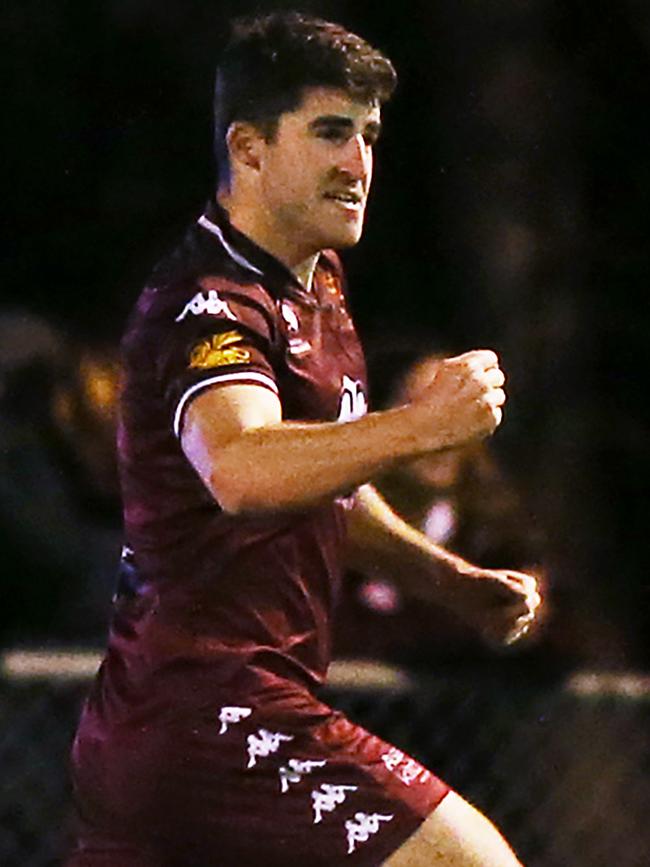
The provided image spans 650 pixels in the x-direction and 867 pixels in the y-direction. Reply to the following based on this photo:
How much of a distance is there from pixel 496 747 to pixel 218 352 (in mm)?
1148

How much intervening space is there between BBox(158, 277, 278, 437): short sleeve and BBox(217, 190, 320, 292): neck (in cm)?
9

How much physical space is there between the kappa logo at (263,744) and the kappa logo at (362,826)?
0.09m

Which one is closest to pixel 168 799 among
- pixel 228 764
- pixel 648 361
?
pixel 228 764

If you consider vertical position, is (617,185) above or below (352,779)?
above

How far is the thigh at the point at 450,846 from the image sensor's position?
6.09 feet

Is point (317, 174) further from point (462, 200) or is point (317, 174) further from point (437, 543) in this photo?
point (462, 200)

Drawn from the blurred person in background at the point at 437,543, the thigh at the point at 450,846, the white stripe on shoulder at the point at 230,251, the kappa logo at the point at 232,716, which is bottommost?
the blurred person in background at the point at 437,543

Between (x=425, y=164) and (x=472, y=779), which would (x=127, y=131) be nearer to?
Result: (x=425, y=164)

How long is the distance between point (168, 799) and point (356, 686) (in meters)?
0.83

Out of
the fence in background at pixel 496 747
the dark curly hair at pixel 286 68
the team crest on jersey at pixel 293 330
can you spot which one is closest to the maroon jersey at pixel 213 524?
the team crest on jersey at pixel 293 330

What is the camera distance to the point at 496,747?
9.05 ft

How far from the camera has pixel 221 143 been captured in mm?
1996

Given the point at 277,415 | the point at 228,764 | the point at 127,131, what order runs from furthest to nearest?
the point at 127,131 → the point at 228,764 → the point at 277,415

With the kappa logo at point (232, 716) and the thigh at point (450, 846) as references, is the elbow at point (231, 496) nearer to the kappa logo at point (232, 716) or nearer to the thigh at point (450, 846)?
the kappa logo at point (232, 716)
